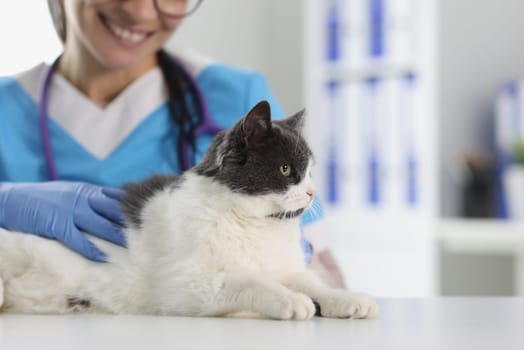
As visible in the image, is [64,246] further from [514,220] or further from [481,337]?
[514,220]

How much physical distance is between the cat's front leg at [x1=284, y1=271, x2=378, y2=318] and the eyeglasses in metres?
0.56

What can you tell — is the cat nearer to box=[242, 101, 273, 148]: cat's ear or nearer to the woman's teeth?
box=[242, 101, 273, 148]: cat's ear

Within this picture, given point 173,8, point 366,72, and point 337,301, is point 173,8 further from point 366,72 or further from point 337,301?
point 366,72

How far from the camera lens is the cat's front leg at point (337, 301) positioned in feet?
2.45

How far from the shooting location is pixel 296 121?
2.78ft

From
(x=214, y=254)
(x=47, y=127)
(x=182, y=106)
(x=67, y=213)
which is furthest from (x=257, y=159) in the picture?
(x=47, y=127)

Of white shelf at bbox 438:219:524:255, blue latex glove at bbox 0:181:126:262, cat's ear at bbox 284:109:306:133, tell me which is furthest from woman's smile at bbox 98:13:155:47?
white shelf at bbox 438:219:524:255

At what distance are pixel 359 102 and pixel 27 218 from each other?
1831mm

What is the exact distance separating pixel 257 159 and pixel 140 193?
0.19 metres

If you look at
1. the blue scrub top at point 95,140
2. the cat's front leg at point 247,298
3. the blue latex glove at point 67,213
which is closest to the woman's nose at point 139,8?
the blue scrub top at point 95,140

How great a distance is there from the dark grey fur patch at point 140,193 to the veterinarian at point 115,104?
0.82 feet

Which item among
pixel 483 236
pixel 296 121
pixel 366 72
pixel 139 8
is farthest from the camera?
pixel 366 72

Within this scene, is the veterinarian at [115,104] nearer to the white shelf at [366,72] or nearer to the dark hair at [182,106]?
the dark hair at [182,106]

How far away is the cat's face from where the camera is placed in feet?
2.56
